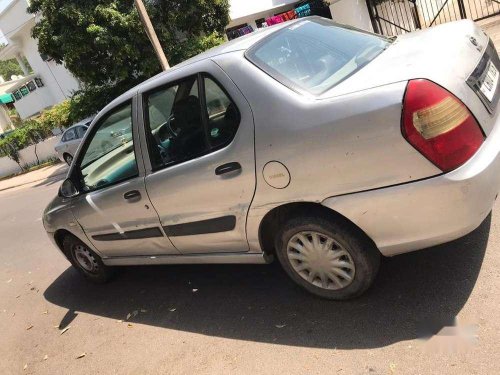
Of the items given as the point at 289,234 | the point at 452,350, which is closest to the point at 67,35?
the point at 289,234

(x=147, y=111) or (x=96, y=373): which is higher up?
(x=147, y=111)

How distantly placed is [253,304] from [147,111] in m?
1.71

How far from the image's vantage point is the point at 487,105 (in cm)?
279

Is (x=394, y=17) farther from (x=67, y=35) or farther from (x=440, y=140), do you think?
(x=440, y=140)

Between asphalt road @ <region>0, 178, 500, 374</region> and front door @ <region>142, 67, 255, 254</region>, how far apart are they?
0.58 m

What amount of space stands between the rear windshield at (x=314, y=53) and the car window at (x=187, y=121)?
38 centimetres

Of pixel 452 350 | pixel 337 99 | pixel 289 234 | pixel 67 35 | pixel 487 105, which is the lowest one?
pixel 452 350

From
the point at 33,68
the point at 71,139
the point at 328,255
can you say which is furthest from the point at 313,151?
the point at 33,68

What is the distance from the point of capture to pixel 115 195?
4.00 meters

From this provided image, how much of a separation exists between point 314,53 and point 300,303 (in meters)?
1.79

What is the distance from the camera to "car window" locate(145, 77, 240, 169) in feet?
10.5

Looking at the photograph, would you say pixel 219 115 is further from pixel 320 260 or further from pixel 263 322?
pixel 263 322

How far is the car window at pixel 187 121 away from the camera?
10.5 feet

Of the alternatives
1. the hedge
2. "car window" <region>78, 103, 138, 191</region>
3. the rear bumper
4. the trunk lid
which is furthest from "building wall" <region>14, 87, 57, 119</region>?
the rear bumper
